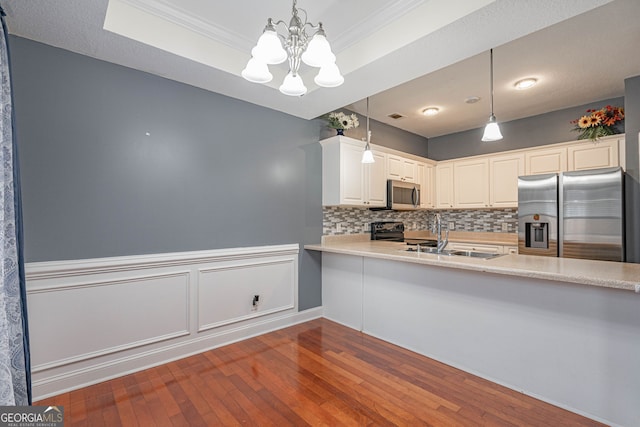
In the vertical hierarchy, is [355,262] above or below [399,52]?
below

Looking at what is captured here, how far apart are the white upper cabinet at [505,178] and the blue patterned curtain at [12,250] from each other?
198 inches

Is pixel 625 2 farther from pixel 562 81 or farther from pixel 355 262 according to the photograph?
pixel 355 262

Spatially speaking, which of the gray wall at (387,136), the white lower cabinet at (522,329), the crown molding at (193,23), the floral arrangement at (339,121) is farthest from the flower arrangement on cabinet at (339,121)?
the white lower cabinet at (522,329)

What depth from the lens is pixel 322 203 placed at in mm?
3795

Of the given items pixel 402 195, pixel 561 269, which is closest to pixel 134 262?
pixel 561 269

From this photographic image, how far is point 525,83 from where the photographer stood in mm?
3287

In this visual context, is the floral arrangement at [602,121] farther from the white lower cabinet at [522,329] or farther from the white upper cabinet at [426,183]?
the white lower cabinet at [522,329]

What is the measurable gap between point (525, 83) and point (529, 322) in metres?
2.64

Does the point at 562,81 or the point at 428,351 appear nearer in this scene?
the point at 428,351

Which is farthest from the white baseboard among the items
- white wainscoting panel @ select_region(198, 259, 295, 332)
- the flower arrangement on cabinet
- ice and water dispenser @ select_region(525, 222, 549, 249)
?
ice and water dispenser @ select_region(525, 222, 549, 249)

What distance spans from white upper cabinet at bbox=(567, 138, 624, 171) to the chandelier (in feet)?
12.0

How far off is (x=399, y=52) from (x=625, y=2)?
60.8 inches

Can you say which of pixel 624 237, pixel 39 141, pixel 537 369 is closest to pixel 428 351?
pixel 537 369

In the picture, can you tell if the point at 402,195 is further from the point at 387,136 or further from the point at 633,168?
the point at 633,168
